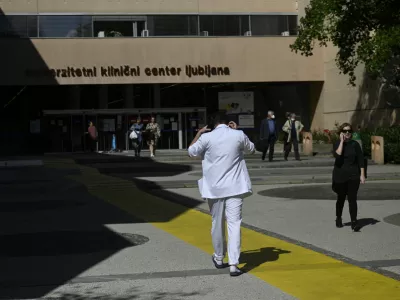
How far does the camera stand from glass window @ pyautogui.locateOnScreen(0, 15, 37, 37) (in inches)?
1474

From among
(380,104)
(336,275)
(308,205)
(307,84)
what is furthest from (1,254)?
(307,84)

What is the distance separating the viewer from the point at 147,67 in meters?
38.0

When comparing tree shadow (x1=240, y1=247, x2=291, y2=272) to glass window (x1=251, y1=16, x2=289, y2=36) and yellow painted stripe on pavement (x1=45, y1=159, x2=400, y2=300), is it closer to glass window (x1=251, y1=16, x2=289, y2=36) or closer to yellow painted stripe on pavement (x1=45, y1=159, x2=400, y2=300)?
yellow painted stripe on pavement (x1=45, y1=159, x2=400, y2=300)

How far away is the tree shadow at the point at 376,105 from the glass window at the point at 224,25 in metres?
7.80

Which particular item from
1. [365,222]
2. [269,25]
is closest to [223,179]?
[365,222]

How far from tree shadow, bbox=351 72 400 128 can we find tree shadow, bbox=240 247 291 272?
2424 centimetres

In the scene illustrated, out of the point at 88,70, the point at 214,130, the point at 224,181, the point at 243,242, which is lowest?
the point at 243,242

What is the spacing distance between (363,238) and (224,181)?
333 cm

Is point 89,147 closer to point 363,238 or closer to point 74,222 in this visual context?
point 74,222

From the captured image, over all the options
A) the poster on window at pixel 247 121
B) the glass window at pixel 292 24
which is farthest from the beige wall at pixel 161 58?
the poster on window at pixel 247 121

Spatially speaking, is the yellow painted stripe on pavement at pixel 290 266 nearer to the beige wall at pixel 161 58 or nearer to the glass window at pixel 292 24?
the beige wall at pixel 161 58

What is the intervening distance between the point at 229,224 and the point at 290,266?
965 mm

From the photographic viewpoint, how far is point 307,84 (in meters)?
41.3

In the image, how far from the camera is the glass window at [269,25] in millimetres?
39875
